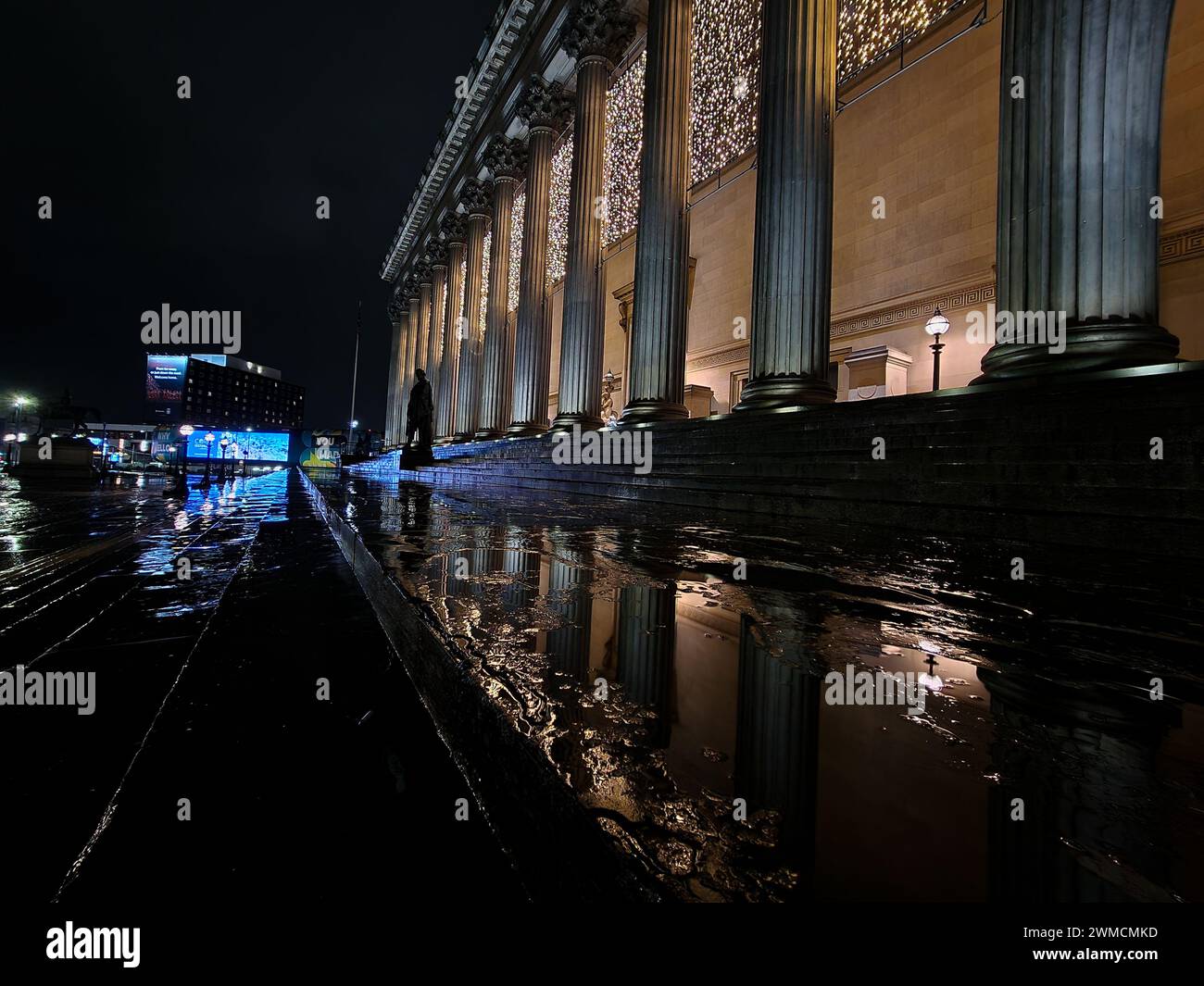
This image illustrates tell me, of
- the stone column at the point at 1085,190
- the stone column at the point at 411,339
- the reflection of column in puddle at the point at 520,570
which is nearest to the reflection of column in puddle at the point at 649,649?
the reflection of column in puddle at the point at 520,570

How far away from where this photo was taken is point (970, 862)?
1.68 feet

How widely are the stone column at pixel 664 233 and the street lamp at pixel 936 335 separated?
4.98m

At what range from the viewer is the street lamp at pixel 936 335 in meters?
10.8

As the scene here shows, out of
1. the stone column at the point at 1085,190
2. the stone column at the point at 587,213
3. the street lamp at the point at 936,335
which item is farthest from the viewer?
the stone column at the point at 587,213

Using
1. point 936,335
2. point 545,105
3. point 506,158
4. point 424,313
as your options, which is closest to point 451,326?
point 424,313

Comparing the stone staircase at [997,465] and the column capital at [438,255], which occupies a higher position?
the column capital at [438,255]

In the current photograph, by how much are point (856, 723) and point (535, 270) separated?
1765cm

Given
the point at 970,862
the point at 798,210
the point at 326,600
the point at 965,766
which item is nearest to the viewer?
the point at 970,862

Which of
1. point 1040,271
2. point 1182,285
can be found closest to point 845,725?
point 1040,271

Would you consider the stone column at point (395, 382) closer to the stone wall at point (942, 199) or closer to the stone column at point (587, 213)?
the stone column at point (587, 213)

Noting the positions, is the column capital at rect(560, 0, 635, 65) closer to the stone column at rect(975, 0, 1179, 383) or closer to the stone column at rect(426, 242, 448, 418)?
the stone column at rect(975, 0, 1179, 383)

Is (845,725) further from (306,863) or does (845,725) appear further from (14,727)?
(14,727)
